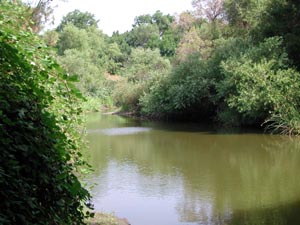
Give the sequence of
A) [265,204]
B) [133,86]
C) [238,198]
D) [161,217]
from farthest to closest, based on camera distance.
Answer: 1. [133,86]
2. [238,198]
3. [265,204]
4. [161,217]

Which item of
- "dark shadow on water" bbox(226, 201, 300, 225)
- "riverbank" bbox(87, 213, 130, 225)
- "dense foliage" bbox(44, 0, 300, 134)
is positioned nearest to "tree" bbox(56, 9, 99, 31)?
"dense foliage" bbox(44, 0, 300, 134)

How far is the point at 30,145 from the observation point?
9.13ft

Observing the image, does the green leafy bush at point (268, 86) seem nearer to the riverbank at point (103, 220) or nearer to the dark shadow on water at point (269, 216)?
the dark shadow on water at point (269, 216)

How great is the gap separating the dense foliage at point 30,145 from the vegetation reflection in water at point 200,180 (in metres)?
3.61

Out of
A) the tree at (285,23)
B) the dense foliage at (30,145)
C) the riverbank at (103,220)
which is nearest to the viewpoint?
the dense foliage at (30,145)

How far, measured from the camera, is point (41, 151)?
2830 mm

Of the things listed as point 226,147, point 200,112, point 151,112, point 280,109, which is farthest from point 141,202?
point 151,112

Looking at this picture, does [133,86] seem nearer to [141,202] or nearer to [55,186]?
[141,202]

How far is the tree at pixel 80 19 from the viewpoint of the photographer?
71438 mm

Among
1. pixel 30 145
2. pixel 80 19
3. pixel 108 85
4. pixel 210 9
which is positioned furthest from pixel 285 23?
pixel 80 19

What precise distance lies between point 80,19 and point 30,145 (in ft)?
236

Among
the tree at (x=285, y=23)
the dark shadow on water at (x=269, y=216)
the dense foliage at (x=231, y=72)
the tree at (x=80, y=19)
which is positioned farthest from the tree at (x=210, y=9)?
the tree at (x=80, y=19)

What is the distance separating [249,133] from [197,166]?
8.04 m

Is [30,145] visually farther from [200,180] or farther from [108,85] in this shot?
[108,85]
